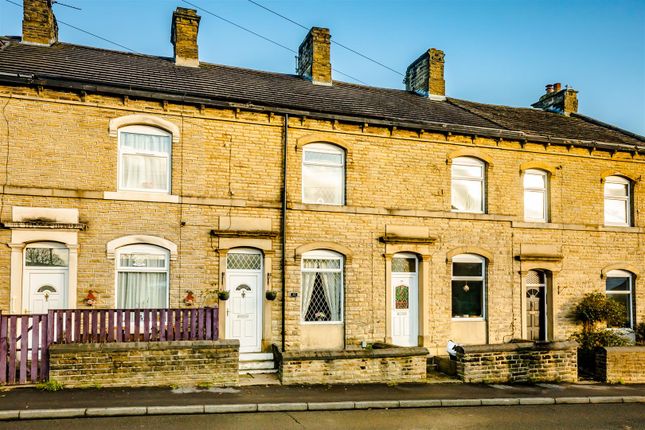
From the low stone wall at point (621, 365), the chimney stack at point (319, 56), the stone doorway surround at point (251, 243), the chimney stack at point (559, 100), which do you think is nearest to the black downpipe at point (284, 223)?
the stone doorway surround at point (251, 243)

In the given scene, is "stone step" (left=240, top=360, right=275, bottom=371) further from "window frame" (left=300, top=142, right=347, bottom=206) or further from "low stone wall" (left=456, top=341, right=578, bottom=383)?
"low stone wall" (left=456, top=341, right=578, bottom=383)

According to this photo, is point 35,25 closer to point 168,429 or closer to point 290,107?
point 290,107

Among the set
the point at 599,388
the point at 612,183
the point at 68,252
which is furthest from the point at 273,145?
the point at 612,183

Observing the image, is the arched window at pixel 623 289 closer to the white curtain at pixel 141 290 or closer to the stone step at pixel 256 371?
the stone step at pixel 256 371

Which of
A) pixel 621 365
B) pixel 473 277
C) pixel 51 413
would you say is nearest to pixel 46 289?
pixel 51 413

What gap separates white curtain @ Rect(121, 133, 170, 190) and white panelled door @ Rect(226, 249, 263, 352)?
8.53 feet

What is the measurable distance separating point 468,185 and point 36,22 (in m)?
13.2

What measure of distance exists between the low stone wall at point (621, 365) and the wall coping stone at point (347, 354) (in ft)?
16.1

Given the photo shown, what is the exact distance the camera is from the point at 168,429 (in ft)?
28.0

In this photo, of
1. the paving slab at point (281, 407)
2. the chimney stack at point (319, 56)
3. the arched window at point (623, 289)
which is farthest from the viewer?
the chimney stack at point (319, 56)

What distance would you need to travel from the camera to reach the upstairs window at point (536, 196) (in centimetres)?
1722

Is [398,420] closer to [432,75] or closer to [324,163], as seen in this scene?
[324,163]

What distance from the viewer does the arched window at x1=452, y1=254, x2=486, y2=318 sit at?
16094mm

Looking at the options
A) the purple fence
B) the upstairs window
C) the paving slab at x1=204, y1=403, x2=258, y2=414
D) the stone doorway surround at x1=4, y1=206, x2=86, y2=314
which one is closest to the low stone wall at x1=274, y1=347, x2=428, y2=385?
the paving slab at x1=204, y1=403, x2=258, y2=414
